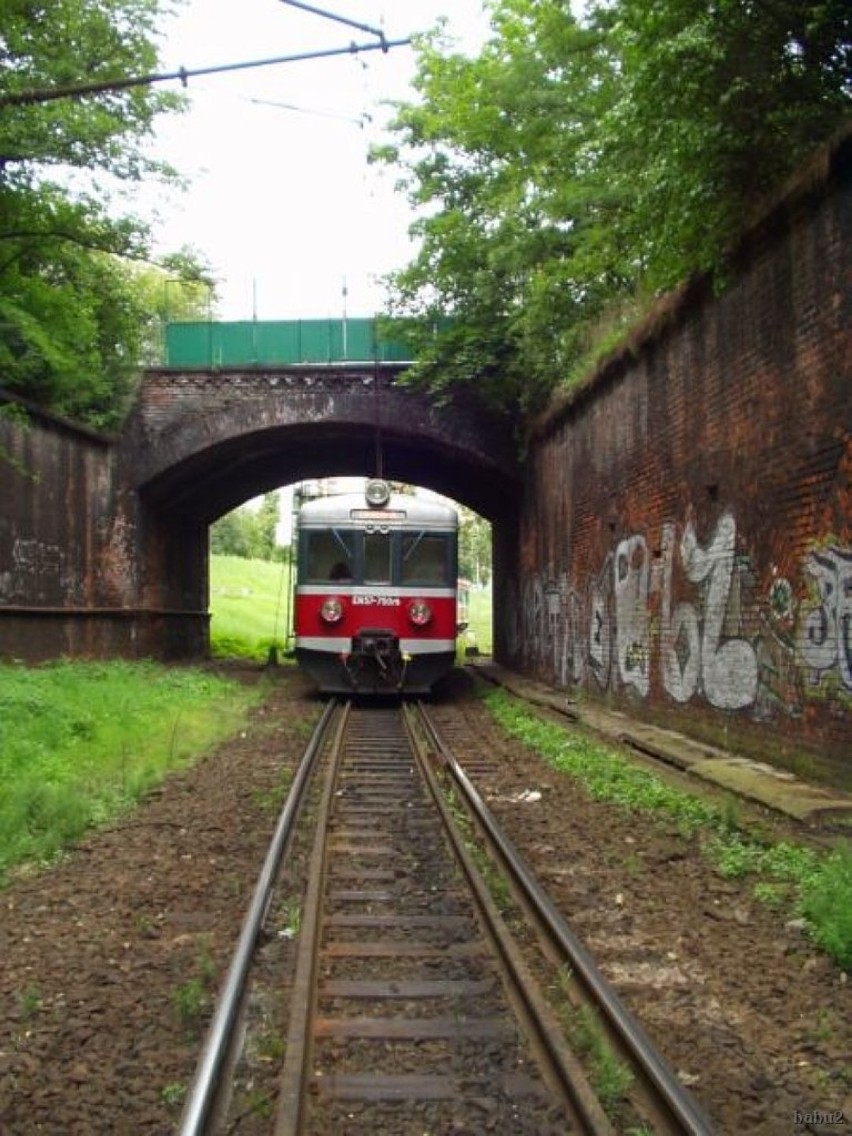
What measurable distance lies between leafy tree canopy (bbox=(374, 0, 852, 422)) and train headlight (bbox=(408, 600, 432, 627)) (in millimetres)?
4482

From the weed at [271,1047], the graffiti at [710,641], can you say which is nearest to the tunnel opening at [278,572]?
the graffiti at [710,641]

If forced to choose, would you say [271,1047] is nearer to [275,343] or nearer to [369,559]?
[369,559]

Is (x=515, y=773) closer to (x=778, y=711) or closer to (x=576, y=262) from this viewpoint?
(x=778, y=711)

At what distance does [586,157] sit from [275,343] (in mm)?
9674

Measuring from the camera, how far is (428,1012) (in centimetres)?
441

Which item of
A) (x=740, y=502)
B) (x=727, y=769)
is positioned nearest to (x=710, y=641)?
(x=740, y=502)

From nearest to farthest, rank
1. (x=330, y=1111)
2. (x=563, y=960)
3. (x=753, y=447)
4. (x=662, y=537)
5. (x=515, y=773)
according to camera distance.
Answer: (x=330, y=1111) → (x=563, y=960) → (x=753, y=447) → (x=515, y=773) → (x=662, y=537)

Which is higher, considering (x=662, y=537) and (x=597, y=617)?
(x=662, y=537)

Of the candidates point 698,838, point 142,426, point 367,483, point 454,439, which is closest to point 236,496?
point 142,426

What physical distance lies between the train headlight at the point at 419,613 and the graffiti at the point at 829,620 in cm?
880

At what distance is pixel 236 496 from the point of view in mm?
27859

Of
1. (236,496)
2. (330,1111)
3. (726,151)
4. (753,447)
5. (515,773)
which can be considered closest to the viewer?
(330,1111)

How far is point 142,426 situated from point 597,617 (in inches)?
413

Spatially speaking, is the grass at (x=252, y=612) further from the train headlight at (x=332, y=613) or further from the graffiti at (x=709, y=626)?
the graffiti at (x=709, y=626)
